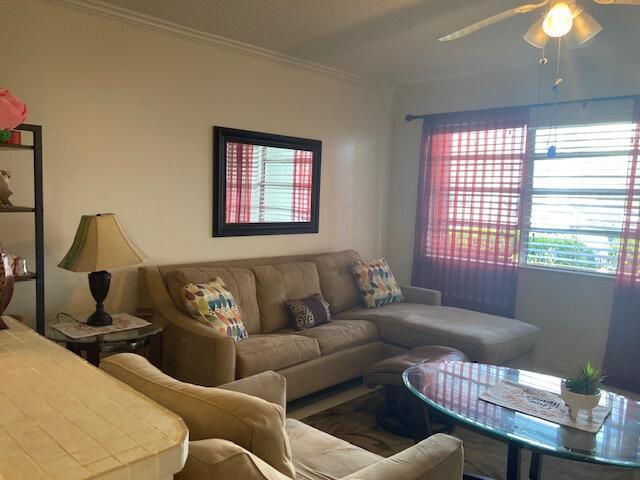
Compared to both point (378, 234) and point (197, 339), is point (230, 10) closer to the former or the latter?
point (197, 339)

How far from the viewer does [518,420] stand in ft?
7.04

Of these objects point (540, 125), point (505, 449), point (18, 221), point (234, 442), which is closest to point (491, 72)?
point (540, 125)

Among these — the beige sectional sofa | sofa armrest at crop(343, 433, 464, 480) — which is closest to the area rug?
the beige sectional sofa

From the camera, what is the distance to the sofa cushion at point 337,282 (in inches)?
170

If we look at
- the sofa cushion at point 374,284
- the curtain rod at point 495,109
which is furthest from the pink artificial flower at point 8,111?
the curtain rod at point 495,109

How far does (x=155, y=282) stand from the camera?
3398mm

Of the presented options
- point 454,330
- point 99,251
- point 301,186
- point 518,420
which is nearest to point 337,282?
point 301,186

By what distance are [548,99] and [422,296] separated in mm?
1968

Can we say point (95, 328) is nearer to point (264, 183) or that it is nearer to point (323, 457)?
point (323, 457)

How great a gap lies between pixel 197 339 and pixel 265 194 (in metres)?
1.57

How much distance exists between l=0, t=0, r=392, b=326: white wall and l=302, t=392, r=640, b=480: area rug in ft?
5.01

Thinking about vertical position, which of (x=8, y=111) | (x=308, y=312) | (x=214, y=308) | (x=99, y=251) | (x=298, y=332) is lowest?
(x=298, y=332)

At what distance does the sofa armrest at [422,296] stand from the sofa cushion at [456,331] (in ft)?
0.75

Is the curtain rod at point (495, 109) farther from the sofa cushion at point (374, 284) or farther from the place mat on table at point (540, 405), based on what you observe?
the place mat on table at point (540, 405)
